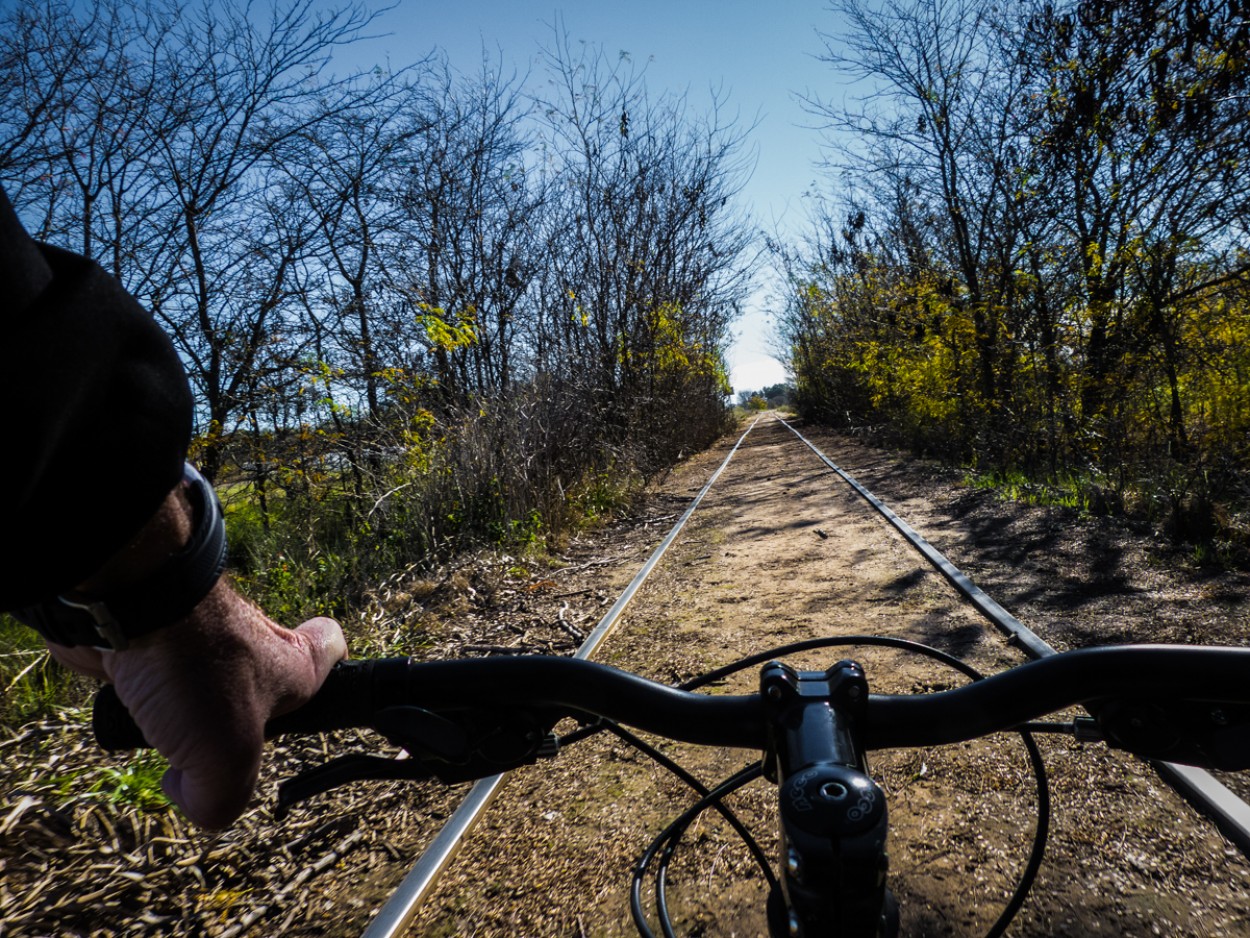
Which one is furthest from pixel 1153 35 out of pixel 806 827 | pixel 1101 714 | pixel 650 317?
pixel 650 317

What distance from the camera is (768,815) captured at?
8.30 ft

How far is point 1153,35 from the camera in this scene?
561 cm

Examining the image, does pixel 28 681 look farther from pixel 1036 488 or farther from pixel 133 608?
pixel 1036 488

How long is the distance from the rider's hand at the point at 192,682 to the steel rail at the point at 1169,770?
49.0 inches

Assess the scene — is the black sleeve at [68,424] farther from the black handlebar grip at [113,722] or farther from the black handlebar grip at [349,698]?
the black handlebar grip at [349,698]

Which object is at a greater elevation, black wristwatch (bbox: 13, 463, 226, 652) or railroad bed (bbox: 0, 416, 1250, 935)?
black wristwatch (bbox: 13, 463, 226, 652)

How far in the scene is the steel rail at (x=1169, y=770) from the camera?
2.14 metres

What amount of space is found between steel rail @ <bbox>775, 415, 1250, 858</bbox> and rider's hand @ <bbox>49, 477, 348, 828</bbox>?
1245mm

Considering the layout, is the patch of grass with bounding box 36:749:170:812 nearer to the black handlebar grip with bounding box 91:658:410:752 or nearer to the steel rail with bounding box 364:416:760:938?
the steel rail with bounding box 364:416:760:938

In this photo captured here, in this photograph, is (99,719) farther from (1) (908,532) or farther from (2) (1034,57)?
(2) (1034,57)

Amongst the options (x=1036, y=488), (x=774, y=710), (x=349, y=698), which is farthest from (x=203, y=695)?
(x=1036, y=488)

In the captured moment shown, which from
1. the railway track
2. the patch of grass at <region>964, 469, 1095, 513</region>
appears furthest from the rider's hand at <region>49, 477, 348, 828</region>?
the patch of grass at <region>964, 469, 1095, 513</region>

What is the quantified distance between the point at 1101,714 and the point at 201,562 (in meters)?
1.14

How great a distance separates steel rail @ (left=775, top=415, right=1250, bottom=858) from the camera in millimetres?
2143
